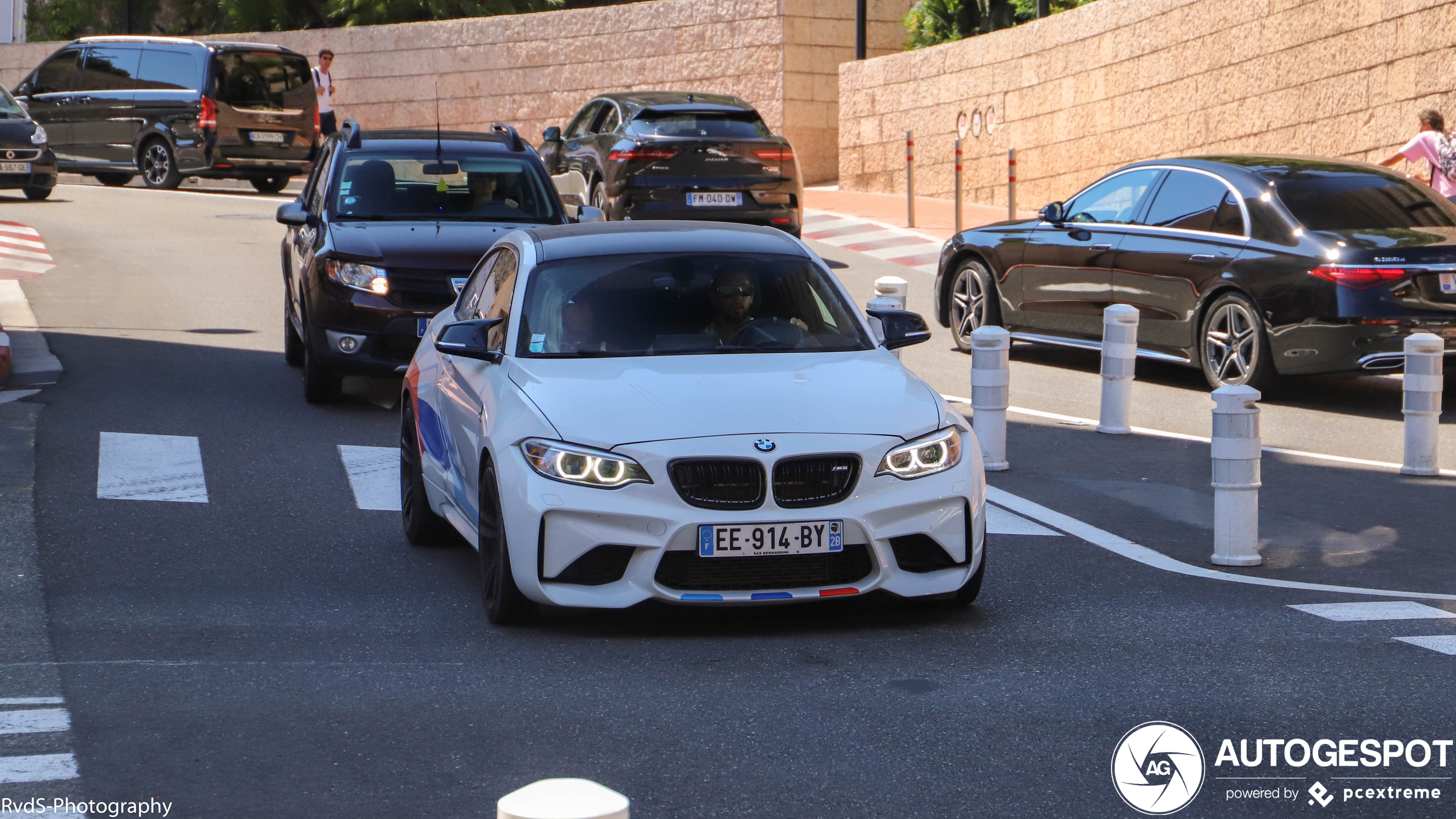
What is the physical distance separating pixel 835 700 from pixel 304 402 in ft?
24.7

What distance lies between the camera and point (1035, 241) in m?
14.5

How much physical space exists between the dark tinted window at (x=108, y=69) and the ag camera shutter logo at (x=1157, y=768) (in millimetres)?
26566

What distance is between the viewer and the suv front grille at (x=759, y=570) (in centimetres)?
645

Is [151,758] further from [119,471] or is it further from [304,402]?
[304,402]

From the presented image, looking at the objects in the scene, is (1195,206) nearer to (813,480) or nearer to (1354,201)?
(1354,201)

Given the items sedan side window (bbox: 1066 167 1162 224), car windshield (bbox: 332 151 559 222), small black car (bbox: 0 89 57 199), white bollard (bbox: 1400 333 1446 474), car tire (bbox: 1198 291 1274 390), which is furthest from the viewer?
small black car (bbox: 0 89 57 199)

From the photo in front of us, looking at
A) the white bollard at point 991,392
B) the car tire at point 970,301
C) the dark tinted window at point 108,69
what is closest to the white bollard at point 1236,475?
the white bollard at point 991,392

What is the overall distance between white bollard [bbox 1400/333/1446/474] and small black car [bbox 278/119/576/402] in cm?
519

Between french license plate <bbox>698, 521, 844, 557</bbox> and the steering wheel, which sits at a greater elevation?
the steering wheel

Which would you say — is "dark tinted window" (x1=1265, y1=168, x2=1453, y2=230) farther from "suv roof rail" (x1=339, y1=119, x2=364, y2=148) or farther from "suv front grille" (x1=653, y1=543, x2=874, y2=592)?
"suv front grille" (x1=653, y1=543, x2=874, y2=592)

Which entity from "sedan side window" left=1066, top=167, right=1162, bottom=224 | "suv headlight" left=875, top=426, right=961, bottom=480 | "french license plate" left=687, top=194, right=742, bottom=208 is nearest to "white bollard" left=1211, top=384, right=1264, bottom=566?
"suv headlight" left=875, top=426, right=961, bottom=480

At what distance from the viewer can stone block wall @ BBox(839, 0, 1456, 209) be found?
19.1m

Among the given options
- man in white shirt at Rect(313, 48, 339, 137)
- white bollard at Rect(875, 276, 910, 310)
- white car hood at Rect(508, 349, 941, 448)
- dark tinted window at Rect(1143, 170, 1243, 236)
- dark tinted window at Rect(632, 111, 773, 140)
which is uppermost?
man in white shirt at Rect(313, 48, 339, 137)

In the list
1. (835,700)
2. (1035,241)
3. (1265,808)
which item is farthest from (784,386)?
(1035,241)
